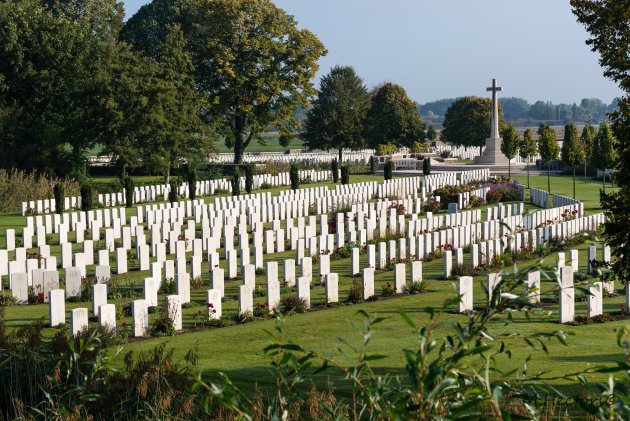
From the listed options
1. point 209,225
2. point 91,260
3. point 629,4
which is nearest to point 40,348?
point 629,4

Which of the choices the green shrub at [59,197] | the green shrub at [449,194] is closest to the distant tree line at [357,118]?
the green shrub at [449,194]

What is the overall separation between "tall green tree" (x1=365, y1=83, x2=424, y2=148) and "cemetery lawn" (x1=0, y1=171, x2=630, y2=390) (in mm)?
45166

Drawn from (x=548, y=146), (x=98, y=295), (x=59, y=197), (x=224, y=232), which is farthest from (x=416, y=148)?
(x=98, y=295)

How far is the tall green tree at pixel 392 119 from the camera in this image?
63.4 m

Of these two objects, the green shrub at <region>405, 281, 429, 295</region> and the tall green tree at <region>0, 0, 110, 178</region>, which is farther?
the tall green tree at <region>0, 0, 110, 178</region>

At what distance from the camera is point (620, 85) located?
35.8 feet

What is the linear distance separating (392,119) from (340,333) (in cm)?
5175

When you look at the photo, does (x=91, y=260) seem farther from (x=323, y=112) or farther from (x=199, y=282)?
(x=323, y=112)

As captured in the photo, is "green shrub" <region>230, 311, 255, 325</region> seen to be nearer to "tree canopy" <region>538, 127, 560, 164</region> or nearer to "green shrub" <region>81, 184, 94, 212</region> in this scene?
"green shrub" <region>81, 184, 94, 212</region>

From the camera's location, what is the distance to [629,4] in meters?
10.9

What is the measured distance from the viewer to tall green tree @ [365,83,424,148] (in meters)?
63.4

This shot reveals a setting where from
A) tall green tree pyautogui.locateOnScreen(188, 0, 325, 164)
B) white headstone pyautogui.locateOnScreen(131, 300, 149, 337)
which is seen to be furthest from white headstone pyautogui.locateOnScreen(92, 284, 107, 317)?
tall green tree pyautogui.locateOnScreen(188, 0, 325, 164)

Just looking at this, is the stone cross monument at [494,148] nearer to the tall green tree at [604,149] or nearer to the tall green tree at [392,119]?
the tall green tree at [392,119]

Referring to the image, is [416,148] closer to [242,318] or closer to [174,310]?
[242,318]
